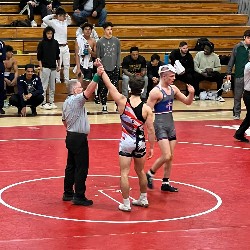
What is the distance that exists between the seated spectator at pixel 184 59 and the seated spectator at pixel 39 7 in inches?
149

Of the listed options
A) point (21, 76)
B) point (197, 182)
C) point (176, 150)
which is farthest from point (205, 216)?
point (21, 76)

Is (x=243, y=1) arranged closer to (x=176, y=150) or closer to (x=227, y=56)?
(x=227, y=56)

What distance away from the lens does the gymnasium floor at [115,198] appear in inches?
354

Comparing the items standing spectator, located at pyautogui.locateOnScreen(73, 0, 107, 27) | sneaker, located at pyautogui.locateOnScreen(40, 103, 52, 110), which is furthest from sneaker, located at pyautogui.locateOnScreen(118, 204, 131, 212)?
standing spectator, located at pyautogui.locateOnScreen(73, 0, 107, 27)

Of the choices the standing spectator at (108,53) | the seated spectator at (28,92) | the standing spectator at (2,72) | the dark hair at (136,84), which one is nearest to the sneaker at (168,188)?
the dark hair at (136,84)

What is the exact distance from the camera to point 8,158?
45.3 feet

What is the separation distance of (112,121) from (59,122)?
1254 millimetres

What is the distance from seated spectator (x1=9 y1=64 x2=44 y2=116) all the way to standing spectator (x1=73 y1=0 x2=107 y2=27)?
421cm

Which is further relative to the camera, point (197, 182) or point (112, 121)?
point (112, 121)

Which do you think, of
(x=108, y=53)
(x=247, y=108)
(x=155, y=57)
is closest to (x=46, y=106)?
(x=108, y=53)

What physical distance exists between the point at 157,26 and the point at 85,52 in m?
4.43

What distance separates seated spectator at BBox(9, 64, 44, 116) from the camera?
62.3 ft

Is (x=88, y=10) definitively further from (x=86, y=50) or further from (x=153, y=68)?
(x=153, y=68)

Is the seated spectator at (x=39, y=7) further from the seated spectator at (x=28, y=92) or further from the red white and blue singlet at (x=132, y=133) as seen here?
the red white and blue singlet at (x=132, y=133)
